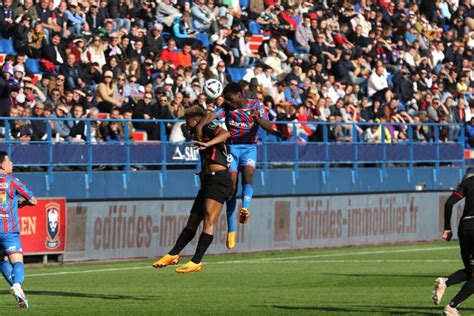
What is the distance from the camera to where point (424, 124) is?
111ft

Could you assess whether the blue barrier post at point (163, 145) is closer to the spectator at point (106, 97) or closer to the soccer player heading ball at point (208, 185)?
the spectator at point (106, 97)

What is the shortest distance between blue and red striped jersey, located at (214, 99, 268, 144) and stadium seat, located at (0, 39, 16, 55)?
33.3 ft

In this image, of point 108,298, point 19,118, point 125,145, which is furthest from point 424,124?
point 108,298

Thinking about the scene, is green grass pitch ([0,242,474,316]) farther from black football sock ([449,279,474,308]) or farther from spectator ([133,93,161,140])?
spectator ([133,93,161,140])

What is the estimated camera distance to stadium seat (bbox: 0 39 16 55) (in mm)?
28000

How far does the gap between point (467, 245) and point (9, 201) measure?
5.50 meters

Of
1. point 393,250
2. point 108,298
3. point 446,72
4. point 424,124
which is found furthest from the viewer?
point 446,72

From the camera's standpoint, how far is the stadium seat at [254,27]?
3566cm

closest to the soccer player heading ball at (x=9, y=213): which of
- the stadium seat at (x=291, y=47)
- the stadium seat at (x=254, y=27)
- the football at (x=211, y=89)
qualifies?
the football at (x=211, y=89)

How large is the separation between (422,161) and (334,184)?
3.25m

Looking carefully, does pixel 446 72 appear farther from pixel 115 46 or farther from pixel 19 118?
pixel 19 118

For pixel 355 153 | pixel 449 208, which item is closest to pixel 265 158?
pixel 355 153

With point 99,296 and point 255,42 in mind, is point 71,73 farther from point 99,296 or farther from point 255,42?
point 99,296

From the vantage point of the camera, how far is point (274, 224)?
29094mm
